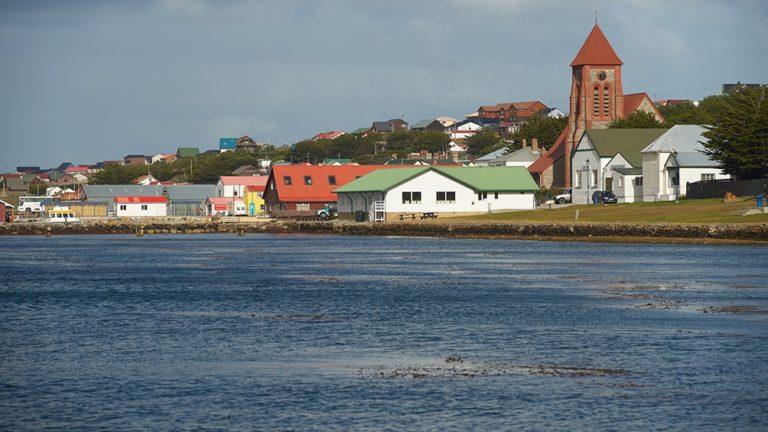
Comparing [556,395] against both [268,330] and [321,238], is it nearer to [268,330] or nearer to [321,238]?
[268,330]

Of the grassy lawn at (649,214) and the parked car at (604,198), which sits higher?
the parked car at (604,198)

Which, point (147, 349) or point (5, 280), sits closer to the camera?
point (147, 349)

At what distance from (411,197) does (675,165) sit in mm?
26165

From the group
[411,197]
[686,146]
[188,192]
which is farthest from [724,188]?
[188,192]

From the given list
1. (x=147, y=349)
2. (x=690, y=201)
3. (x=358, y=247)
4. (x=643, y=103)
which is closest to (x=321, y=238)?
(x=358, y=247)

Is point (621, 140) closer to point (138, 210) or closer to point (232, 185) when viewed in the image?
point (232, 185)

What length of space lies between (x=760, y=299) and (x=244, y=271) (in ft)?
98.1

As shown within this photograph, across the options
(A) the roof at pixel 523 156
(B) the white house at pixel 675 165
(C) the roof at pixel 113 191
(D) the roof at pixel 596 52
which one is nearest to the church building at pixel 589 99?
(D) the roof at pixel 596 52

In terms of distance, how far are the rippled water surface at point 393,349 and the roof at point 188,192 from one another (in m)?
115

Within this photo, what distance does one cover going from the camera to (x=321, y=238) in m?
109

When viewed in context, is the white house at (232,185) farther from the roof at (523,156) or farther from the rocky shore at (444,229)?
the roof at (523,156)

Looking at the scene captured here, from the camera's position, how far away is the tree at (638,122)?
140 m

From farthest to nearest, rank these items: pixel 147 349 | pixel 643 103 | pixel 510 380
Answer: pixel 643 103, pixel 147 349, pixel 510 380

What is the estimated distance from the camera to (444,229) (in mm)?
103500
